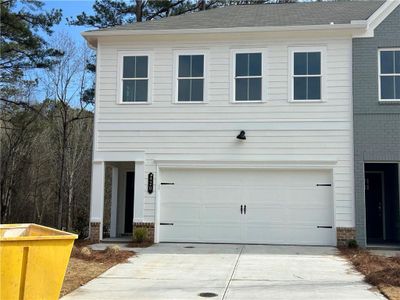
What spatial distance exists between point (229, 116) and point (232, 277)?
6484 millimetres

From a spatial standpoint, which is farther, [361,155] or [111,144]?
[111,144]

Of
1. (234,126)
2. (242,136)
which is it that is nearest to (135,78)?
(234,126)

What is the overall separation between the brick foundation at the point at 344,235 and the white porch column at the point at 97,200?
22.9 ft

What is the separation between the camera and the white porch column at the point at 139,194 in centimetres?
1525

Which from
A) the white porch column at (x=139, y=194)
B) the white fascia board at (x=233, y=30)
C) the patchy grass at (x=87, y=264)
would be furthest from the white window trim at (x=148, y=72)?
Result: the patchy grass at (x=87, y=264)

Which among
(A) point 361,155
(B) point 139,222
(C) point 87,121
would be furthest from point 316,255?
(C) point 87,121

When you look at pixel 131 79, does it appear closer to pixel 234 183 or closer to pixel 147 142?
pixel 147 142

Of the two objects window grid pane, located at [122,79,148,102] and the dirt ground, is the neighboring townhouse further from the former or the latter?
the dirt ground

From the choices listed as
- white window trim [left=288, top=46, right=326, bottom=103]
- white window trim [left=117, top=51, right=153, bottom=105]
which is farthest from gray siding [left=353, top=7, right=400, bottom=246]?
white window trim [left=117, top=51, right=153, bottom=105]

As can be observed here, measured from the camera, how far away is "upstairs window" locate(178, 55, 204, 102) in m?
15.5

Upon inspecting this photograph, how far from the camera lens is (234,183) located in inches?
599

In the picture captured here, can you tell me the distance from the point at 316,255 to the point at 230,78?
5.81 meters

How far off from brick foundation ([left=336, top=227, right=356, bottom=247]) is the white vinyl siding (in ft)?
0.55

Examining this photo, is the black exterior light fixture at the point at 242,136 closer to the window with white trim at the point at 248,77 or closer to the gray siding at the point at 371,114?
the window with white trim at the point at 248,77
